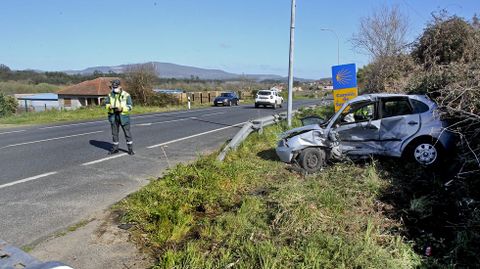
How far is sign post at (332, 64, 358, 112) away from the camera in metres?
12.1

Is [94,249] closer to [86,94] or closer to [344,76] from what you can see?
[344,76]

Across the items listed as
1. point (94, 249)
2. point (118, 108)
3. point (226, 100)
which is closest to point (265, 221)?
point (94, 249)

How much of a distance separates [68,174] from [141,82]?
1218 inches

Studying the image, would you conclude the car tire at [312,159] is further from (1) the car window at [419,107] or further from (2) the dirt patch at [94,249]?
(2) the dirt patch at [94,249]

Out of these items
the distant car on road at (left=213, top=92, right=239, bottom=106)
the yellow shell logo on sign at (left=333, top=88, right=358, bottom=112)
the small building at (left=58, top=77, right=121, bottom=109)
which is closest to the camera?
the yellow shell logo on sign at (left=333, top=88, right=358, bottom=112)

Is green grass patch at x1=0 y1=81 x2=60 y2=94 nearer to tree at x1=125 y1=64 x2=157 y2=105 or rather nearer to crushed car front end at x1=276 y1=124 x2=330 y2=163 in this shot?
tree at x1=125 y1=64 x2=157 y2=105

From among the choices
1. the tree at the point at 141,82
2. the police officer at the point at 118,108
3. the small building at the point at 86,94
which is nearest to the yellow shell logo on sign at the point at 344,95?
→ the police officer at the point at 118,108

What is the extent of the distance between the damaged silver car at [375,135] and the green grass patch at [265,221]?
2.22ft

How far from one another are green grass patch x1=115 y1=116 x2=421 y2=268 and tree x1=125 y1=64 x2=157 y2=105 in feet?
105

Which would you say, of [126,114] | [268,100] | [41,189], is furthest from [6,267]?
[268,100]

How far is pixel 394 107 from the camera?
23.4 ft

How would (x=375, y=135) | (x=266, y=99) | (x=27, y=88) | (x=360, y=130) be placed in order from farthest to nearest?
(x=27, y=88) < (x=266, y=99) < (x=360, y=130) < (x=375, y=135)

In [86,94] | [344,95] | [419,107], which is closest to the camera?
[419,107]

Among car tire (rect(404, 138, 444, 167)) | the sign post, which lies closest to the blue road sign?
the sign post
